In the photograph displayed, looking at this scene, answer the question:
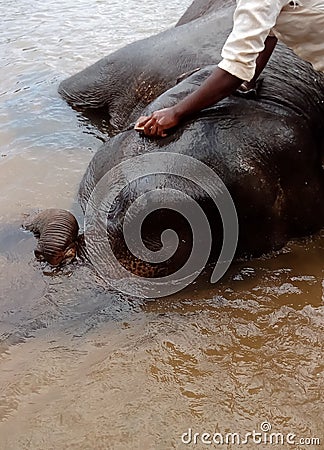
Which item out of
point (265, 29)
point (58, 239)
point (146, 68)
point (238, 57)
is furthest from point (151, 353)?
point (146, 68)

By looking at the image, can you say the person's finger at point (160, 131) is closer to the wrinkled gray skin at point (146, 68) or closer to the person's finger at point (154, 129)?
the person's finger at point (154, 129)

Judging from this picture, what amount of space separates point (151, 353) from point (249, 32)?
46.9 inches

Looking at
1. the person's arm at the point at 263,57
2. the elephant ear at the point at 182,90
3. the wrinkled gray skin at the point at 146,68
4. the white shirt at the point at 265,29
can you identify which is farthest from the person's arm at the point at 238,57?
the wrinkled gray skin at the point at 146,68

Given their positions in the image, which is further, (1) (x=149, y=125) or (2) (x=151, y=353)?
(1) (x=149, y=125)

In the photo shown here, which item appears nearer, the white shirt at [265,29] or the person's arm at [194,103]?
the white shirt at [265,29]

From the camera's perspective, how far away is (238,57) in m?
2.36

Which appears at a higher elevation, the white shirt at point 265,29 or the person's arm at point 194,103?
the white shirt at point 265,29

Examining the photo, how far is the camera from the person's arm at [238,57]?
7.61 ft
